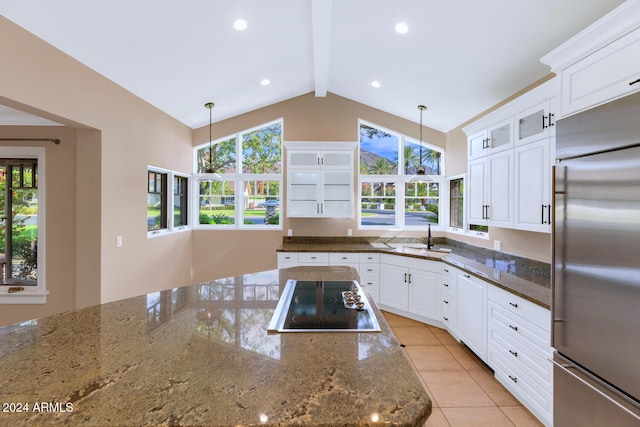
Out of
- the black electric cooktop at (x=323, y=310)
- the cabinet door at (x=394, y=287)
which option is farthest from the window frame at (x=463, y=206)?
the black electric cooktop at (x=323, y=310)

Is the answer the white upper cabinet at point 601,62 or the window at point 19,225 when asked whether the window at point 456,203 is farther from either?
the window at point 19,225

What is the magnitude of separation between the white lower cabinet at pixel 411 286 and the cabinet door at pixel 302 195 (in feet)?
4.34

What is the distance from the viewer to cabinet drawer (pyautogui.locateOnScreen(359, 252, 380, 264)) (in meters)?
4.34

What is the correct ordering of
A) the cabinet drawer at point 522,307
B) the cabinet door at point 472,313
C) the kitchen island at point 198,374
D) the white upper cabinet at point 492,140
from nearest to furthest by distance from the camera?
1. the kitchen island at point 198,374
2. the cabinet drawer at point 522,307
3. the cabinet door at point 472,313
4. the white upper cabinet at point 492,140

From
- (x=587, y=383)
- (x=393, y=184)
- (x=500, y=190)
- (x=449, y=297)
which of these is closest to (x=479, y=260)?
(x=449, y=297)

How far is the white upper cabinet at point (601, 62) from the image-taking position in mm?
1396

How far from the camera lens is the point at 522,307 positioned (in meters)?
2.24

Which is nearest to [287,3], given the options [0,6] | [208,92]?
[208,92]

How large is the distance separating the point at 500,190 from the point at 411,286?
167 centimetres

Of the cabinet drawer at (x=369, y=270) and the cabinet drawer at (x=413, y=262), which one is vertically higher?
the cabinet drawer at (x=413, y=262)

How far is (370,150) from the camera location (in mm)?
5137

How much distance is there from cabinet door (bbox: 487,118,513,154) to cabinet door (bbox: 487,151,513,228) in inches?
2.7

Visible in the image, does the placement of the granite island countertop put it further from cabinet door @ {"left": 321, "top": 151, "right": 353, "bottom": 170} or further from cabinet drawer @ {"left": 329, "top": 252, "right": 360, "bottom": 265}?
cabinet door @ {"left": 321, "top": 151, "right": 353, "bottom": 170}

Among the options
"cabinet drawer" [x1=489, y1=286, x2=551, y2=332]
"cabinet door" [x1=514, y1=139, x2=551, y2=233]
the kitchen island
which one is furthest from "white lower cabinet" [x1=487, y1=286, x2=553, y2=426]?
the kitchen island
